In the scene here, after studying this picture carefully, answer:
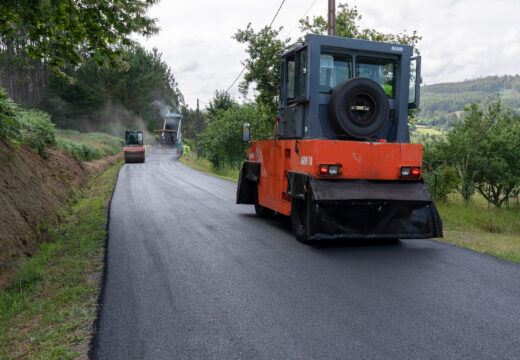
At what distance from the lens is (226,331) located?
12.3ft

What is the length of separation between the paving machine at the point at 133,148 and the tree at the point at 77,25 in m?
29.2

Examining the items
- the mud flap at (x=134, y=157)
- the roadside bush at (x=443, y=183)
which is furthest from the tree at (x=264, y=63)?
the mud flap at (x=134, y=157)

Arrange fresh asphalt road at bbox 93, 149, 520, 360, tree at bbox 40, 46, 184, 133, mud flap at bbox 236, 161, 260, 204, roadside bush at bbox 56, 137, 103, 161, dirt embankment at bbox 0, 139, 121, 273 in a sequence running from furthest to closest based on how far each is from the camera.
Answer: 1. tree at bbox 40, 46, 184, 133
2. roadside bush at bbox 56, 137, 103, 161
3. mud flap at bbox 236, 161, 260, 204
4. dirt embankment at bbox 0, 139, 121, 273
5. fresh asphalt road at bbox 93, 149, 520, 360

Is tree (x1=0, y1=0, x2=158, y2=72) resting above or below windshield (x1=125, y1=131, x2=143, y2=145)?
above

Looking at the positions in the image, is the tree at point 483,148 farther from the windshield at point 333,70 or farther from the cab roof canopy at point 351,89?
the windshield at point 333,70

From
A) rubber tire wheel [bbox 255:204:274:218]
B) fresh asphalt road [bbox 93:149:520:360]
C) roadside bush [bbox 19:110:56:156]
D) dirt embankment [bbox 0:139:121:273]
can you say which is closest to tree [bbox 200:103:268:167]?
roadside bush [bbox 19:110:56:156]

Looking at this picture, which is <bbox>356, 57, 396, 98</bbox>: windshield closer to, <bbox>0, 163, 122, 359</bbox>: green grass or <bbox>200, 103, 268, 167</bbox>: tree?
<bbox>0, 163, 122, 359</bbox>: green grass

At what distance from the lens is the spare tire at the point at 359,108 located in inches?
281

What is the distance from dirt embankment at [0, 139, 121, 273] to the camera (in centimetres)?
680

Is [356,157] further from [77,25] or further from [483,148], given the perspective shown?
[483,148]

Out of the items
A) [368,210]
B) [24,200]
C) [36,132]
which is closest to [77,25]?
[24,200]

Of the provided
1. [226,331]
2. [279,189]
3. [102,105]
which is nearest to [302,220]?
[279,189]

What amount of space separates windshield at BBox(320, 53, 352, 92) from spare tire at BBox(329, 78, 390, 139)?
0.23 meters

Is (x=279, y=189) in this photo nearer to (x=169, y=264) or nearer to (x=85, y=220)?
(x=169, y=264)
